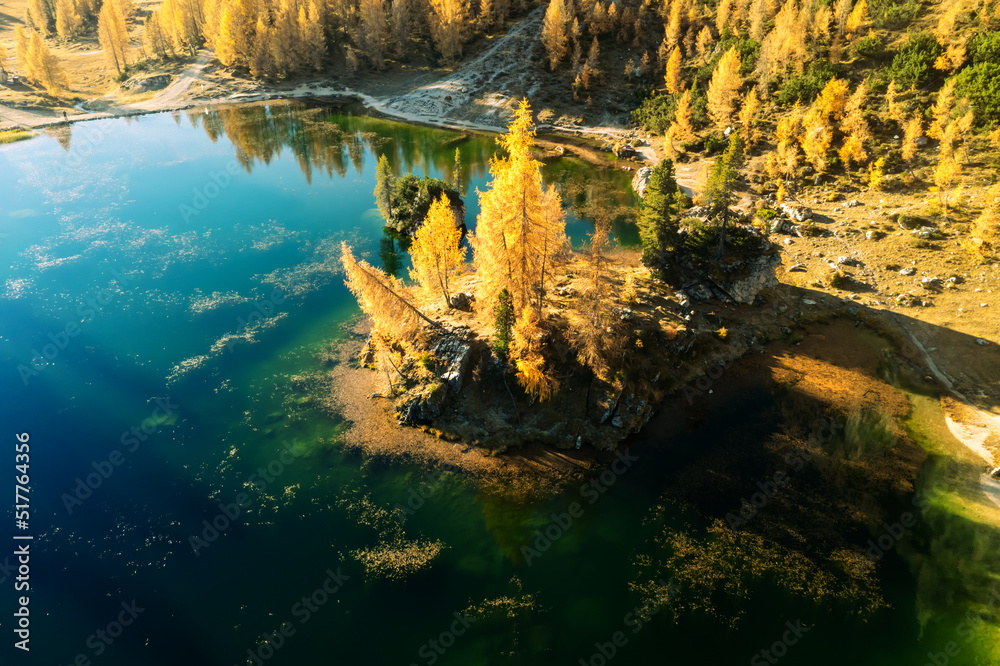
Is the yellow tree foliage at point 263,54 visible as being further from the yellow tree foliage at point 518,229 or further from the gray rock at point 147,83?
the yellow tree foliage at point 518,229

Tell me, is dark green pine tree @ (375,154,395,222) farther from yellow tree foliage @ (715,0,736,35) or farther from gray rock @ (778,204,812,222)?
yellow tree foliage @ (715,0,736,35)

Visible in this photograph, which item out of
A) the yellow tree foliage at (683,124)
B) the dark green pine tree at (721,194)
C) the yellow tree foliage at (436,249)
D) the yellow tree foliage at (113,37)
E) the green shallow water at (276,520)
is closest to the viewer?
the green shallow water at (276,520)

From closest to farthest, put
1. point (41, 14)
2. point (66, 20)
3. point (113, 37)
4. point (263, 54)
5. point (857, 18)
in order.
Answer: point (857, 18)
point (263, 54)
point (113, 37)
point (66, 20)
point (41, 14)

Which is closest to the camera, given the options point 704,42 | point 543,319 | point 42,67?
point 543,319

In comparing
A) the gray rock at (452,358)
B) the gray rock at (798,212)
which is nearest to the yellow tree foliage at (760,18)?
the gray rock at (798,212)

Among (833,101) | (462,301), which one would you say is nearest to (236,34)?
(462,301)

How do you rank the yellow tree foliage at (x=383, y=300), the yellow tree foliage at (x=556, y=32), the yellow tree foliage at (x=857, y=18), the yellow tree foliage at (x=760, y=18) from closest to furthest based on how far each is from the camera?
the yellow tree foliage at (x=383, y=300) < the yellow tree foliage at (x=857, y=18) < the yellow tree foliage at (x=760, y=18) < the yellow tree foliage at (x=556, y=32)

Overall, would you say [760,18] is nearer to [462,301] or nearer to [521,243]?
[462,301]
